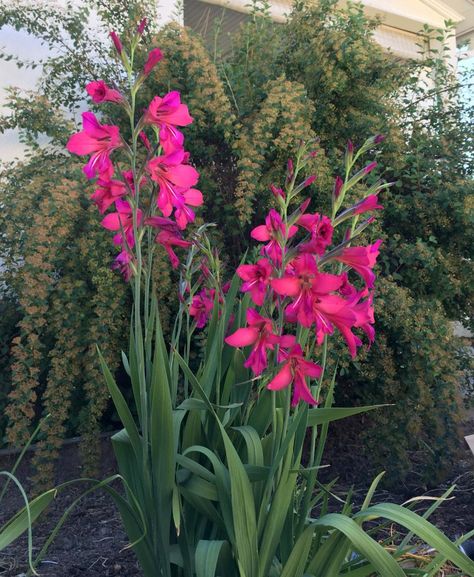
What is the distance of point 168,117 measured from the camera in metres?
1.39

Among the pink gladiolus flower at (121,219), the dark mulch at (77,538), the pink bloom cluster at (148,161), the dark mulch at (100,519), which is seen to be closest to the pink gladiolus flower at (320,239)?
the pink bloom cluster at (148,161)

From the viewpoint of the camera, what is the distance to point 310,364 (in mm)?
1261

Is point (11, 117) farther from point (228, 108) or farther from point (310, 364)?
point (310, 364)

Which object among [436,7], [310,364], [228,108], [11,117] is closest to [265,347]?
[310,364]

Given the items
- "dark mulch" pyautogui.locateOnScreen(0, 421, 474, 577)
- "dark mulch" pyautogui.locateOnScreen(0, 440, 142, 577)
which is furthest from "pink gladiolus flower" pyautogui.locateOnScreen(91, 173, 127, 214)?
"dark mulch" pyautogui.locateOnScreen(0, 440, 142, 577)

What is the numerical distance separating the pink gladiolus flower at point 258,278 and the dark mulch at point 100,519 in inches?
42.4

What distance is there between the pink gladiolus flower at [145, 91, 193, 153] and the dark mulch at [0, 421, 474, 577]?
1.23 metres

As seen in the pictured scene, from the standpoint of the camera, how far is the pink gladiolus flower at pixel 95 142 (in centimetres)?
136

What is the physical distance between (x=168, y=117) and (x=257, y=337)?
496 mm

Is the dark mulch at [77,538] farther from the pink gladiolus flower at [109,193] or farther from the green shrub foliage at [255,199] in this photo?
the pink gladiolus flower at [109,193]

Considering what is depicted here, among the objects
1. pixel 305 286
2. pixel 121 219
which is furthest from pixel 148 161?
pixel 305 286

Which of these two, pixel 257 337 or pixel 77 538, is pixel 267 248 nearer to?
pixel 257 337

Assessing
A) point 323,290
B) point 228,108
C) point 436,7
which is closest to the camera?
point 323,290

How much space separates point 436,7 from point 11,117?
18.5 ft
